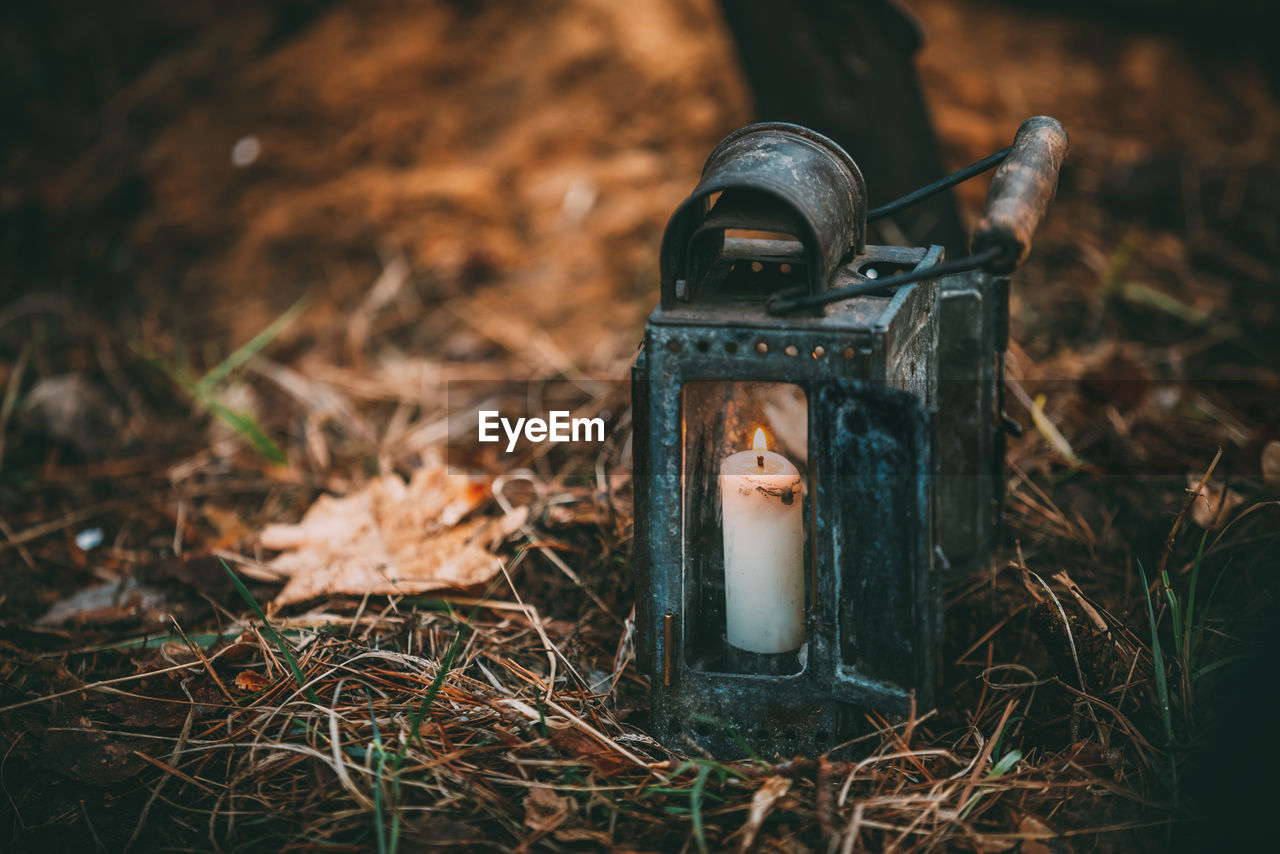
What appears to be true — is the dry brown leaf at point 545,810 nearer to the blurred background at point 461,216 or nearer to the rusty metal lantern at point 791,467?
the rusty metal lantern at point 791,467

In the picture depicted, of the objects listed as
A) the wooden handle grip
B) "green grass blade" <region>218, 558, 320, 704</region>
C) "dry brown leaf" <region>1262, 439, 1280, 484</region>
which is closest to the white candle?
the wooden handle grip

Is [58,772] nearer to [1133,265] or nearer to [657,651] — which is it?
[657,651]

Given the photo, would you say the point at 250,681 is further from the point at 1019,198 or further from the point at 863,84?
the point at 863,84

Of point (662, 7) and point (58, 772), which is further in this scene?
point (662, 7)

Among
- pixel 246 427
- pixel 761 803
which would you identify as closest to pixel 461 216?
pixel 246 427

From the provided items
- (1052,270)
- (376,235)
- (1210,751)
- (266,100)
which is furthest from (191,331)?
(1210,751)

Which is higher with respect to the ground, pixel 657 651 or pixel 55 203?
pixel 55 203
